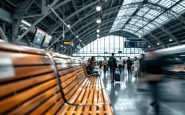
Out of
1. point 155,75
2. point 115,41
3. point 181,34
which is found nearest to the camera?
point 155,75

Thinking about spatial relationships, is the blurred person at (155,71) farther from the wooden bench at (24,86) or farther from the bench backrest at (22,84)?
the bench backrest at (22,84)

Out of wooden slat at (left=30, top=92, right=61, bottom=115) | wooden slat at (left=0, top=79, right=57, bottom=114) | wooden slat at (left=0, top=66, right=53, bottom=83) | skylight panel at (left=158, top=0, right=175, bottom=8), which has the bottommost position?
wooden slat at (left=30, top=92, right=61, bottom=115)

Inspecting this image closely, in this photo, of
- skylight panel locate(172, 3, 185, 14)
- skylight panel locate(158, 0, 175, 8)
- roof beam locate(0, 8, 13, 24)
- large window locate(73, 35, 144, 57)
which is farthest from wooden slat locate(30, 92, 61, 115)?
large window locate(73, 35, 144, 57)

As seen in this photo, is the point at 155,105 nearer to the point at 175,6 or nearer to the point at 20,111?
the point at 20,111

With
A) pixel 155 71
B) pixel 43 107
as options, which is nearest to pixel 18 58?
pixel 43 107

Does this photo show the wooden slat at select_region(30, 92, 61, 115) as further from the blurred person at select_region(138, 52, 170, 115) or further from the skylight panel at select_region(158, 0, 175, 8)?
the skylight panel at select_region(158, 0, 175, 8)

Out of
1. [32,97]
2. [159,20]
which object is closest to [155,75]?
[32,97]

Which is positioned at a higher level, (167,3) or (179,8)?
(167,3)

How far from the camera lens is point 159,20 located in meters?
31.6

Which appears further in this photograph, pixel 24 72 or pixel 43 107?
pixel 43 107

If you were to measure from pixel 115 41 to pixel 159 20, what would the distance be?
1764 centimetres

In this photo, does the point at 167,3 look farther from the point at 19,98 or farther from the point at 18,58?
the point at 19,98


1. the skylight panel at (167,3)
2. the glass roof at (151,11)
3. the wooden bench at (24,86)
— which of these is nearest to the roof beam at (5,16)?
the wooden bench at (24,86)

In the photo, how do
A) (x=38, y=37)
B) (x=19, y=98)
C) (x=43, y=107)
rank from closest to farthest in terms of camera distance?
1. (x=19, y=98)
2. (x=43, y=107)
3. (x=38, y=37)
